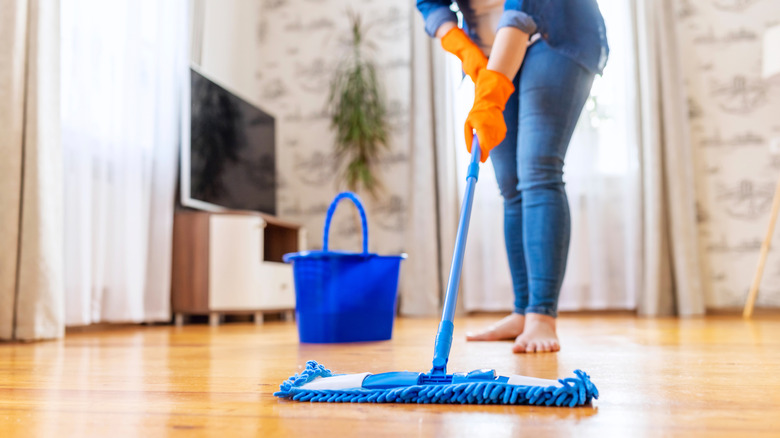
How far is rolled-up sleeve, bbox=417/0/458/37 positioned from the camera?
164 centimetres

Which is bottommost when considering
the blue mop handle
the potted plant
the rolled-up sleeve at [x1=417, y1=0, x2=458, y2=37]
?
the blue mop handle

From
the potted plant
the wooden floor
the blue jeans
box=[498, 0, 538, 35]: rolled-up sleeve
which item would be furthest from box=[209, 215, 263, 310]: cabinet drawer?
box=[498, 0, 538, 35]: rolled-up sleeve

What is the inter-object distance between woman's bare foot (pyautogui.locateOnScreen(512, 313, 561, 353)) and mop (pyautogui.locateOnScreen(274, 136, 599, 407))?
22.0 inches

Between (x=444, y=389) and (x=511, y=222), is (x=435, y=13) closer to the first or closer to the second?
(x=511, y=222)

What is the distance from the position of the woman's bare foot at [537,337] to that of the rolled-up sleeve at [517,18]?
2.03 feet

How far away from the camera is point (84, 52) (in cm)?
264

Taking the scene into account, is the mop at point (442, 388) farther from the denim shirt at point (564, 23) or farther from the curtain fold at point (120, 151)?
the curtain fold at point (120, 151)

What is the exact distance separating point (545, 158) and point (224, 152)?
2356mm

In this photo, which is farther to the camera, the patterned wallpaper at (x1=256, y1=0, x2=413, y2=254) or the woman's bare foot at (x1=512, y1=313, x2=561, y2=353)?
the patterned wallpaper at (x1=256, y1=0, x2=413, y2=254)

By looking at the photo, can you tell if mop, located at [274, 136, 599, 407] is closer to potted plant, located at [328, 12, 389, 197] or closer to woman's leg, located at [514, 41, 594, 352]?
woman's leg, located at [514, 41, 594, 352]

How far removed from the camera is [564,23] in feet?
5.04

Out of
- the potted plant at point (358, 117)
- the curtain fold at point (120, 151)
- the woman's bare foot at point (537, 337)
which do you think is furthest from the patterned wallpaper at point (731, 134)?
the curtain fold at point (120, 151)

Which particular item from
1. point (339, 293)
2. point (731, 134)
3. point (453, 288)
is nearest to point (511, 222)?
point (339, 293)

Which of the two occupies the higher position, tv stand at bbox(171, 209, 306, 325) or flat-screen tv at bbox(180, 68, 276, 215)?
flat-screen tv at bbox(180, 68, 276, 215)
